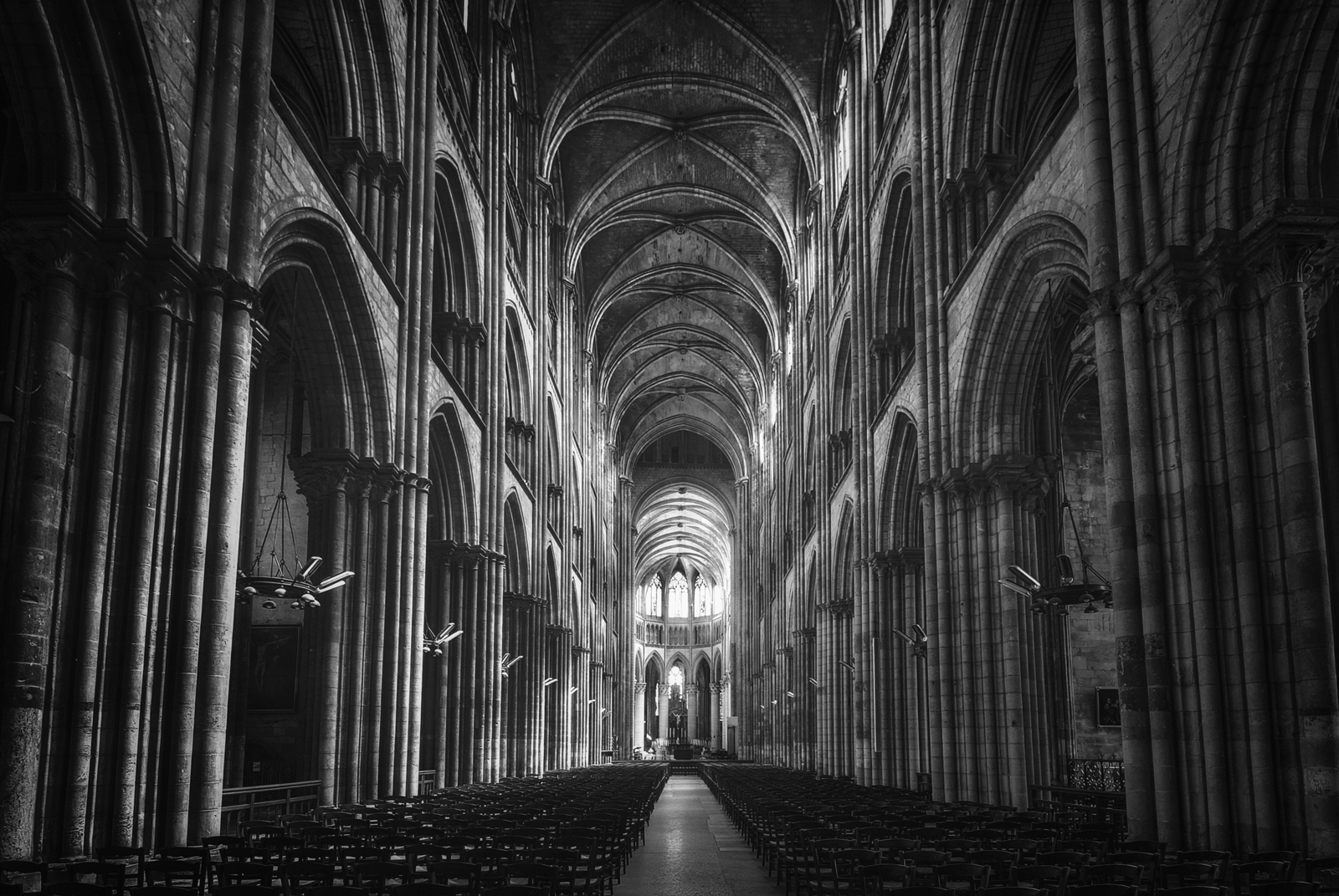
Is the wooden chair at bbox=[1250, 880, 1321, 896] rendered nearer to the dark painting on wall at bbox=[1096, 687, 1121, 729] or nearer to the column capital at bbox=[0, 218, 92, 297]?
the column capital at bbox=[0, 218, 92, 297]

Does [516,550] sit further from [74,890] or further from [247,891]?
[247,891]

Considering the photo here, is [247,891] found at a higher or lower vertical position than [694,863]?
higher

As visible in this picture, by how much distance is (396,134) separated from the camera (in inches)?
812

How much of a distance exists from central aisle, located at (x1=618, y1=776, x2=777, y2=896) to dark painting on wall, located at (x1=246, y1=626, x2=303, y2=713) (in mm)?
8809

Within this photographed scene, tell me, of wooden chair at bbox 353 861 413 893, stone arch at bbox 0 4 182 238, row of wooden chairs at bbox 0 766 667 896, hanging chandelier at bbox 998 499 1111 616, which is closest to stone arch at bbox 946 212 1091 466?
hanging chandelier at bbox 998 499 1111 616

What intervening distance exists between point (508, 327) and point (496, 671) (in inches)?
414

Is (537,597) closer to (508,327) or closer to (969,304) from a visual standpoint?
(508,327)

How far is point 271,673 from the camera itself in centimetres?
2520

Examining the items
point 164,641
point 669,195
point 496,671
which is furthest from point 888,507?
point 669,195

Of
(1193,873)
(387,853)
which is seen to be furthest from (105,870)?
(1193,873)

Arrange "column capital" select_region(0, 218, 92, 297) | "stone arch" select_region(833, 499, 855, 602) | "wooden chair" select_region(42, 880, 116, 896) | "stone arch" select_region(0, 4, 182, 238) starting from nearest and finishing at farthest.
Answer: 1. "wooden chair" select_region(42, 880, 116, 896)
2. "column capital" select_region(0, 218, 92, 297)
3. "stone arch" select_region(0, 4, 182, 238)
4. "stone arch" select_region(833, 499, 855, 602)

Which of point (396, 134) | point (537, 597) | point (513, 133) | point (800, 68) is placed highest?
point (800, 68)

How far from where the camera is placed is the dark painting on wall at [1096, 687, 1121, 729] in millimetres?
28750

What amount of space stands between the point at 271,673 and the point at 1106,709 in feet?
68.9
